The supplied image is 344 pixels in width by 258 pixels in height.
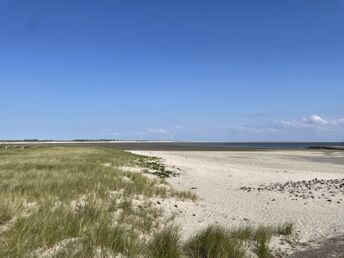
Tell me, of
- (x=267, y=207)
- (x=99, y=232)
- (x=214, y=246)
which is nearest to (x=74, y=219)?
(x=99, y=232)

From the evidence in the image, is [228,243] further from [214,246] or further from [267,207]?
[267,207]

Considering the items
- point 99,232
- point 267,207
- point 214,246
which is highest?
point 99,232

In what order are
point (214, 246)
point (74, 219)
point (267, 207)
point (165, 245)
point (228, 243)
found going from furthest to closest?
point (267, 207)
point (74, 219)
point (228, 243)
point (214, 246)
point (165, 245)

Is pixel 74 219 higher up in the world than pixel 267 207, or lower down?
higher up

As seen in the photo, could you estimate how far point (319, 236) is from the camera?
10.8 meters

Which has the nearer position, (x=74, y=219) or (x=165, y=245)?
(x=165, y=245)

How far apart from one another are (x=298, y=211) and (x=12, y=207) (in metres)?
9.29

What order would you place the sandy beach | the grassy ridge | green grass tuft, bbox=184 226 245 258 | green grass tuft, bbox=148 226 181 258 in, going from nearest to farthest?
1. the grassy ridge
2. green grass tuft, bbox=148 226 181 258
3. green grass tuft, bbox=184 226 245 258
4. the sandy beach

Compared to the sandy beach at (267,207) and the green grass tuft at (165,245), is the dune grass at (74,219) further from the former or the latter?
the sandy beach at (267,207)

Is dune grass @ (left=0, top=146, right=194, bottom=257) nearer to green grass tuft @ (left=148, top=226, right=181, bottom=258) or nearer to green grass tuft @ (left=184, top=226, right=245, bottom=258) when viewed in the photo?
green grass tuft @ (left=148, top=226, right=181, bottom=258)

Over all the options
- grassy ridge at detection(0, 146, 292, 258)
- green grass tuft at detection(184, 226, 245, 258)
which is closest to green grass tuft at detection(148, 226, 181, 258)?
grassy ridge at detection(0, 146, 292, 258)

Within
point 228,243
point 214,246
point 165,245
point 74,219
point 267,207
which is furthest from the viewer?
point 267,207

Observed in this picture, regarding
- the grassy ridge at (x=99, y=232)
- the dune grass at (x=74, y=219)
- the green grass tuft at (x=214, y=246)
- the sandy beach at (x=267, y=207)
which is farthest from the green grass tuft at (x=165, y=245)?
the sandy beach at (x=267, y=207)

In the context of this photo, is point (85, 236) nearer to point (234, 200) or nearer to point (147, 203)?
point (147, 203)
